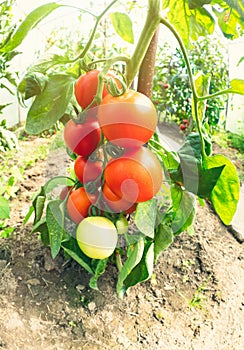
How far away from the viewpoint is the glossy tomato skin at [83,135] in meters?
0.74

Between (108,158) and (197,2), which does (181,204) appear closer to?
(108,158)

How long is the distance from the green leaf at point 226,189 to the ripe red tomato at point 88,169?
0.24 m

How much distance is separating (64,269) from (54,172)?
65 centimetres

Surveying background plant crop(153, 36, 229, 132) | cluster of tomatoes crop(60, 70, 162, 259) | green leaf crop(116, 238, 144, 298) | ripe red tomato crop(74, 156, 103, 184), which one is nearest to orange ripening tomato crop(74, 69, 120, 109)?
cluster of tomatoes crop(60, 70, 162, 259)

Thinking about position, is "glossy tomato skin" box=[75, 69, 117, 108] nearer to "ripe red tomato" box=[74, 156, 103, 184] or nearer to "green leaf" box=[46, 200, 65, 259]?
"ripe red tomato" box=[74, 156, 103, 184]

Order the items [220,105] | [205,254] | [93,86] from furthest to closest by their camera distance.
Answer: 1. [220,105]
2. [205,254]
3. [93,86]

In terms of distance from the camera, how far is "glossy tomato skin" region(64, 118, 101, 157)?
742 mm

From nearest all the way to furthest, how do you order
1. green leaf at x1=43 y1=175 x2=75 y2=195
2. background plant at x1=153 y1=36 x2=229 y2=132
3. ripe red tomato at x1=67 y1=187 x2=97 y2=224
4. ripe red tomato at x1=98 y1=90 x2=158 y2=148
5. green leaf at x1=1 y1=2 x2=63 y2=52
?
ripe red tomato at x1=98 y1=90 x2=158 y2=148 < green leaf at x1=1 y1=2 x2=63 y2=52 < ripe red tomato at x1=67 y1=187 x2=97 y2=224 < green leaf at x1=43 y1=175 x2=75 y2=195 < background plant at x1=153 y1=36 x2=229 y2=132

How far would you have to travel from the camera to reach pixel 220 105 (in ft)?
10.8

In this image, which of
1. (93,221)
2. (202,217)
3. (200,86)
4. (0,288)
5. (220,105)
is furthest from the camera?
(220,105)

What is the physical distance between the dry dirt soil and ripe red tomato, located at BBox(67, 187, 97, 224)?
0.33 meters

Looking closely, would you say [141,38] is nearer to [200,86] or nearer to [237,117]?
[200,86]

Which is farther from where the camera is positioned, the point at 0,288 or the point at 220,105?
the point at 220,105

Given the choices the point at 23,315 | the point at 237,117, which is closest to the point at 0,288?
the point at 23,315
